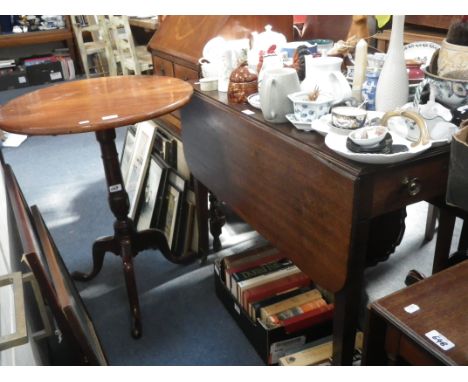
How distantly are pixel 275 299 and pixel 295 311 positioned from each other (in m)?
0.08

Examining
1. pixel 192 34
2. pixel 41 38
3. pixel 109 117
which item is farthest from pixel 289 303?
pixel 41 38

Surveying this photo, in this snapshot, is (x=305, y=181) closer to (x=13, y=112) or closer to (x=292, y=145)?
(x=292, y=145)

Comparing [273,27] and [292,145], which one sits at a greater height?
[273,27]

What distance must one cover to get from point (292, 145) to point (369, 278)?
39.9 inches

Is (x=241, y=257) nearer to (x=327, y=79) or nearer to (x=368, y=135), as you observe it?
(x=327, y=79)

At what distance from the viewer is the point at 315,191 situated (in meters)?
1.03

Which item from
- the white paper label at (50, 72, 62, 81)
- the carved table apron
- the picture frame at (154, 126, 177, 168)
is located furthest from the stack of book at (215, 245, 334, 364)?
the white paper label at (50, 72, 62, 81)

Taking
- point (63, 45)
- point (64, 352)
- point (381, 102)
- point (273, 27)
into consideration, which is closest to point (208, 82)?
point (273, 27)

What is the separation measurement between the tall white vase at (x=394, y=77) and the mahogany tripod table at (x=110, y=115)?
0.59m

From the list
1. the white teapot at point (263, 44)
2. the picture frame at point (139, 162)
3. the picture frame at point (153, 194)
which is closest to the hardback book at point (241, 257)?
the picture frame at point (153, 194)

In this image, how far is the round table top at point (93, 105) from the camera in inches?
48.7

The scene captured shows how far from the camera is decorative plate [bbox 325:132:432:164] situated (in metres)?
0.90
